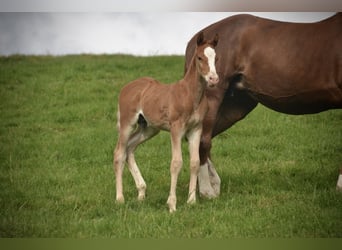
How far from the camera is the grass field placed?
4.71 meters

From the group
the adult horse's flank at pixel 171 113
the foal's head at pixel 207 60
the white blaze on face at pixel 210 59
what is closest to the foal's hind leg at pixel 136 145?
the adult horse's flank at pixel 171 113

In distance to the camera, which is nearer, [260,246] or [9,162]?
[260,246]

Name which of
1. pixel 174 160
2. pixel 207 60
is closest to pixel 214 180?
pixel 174 160

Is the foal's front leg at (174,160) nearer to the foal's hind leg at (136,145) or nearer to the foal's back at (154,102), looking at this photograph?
the foal's back at (154,102)

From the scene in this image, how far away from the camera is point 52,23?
206 inches

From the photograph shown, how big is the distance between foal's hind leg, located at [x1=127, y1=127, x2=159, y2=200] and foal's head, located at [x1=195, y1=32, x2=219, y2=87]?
0.76m

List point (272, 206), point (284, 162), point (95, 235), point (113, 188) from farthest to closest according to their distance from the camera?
point (284, 162) → point (113, 188) → point (272, 206) → point (95, 235)

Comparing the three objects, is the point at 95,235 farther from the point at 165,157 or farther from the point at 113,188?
the point at 165,157

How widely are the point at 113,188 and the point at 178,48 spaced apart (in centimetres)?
124

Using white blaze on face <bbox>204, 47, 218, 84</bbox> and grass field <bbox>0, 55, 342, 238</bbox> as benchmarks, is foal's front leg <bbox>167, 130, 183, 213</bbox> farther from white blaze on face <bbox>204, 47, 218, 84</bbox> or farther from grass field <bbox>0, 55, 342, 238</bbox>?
white blaze on face <bbox>204, 47, 218, 84</bbox>

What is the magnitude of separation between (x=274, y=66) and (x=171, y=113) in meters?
1.08

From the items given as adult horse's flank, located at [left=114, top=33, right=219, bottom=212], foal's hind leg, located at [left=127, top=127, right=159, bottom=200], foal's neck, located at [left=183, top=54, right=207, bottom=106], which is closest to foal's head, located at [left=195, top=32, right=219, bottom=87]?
adult horse's flank, located at [left=114, top=33, right=219, bottom=212]

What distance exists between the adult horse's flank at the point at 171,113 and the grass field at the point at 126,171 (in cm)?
27

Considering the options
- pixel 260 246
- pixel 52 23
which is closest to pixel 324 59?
pixel 260 246
